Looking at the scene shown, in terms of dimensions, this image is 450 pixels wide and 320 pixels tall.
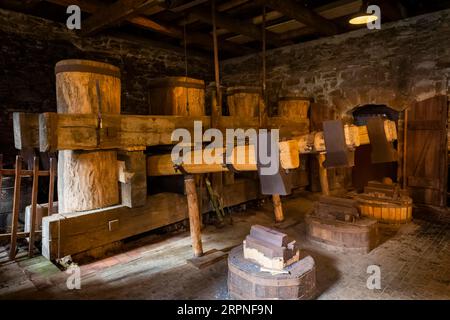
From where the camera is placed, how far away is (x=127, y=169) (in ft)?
12.9

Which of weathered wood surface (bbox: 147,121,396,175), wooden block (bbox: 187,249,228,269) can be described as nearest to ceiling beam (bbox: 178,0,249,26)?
weathered wood surface (bbox: 147,121,396,175)

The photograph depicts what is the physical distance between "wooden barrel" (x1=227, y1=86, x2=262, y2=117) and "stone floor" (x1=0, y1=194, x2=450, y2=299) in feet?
7.37

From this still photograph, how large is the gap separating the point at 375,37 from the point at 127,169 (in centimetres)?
570

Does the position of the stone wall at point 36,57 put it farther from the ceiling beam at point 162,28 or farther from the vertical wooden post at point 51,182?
the vertical wooden post at point 51,182

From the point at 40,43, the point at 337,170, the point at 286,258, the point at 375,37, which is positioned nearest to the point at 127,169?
the point at 286,258

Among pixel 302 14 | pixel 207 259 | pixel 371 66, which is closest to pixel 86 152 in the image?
pixel 207 259

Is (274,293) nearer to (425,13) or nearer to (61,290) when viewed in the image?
(61,290)

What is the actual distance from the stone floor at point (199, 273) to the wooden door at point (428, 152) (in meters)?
1.68

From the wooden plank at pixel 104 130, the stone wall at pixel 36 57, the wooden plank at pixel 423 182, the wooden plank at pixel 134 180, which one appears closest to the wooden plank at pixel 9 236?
the wooden plank at pixel 134 180

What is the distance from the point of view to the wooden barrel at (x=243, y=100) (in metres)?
5.54

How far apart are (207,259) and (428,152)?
490cm

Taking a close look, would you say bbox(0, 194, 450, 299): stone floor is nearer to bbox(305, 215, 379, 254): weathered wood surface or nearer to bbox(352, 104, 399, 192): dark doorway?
bbox(305, 215, 379, 254): weathered wood surface

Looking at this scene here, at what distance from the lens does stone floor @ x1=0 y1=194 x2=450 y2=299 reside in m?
2.96

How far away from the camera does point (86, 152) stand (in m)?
3.70
